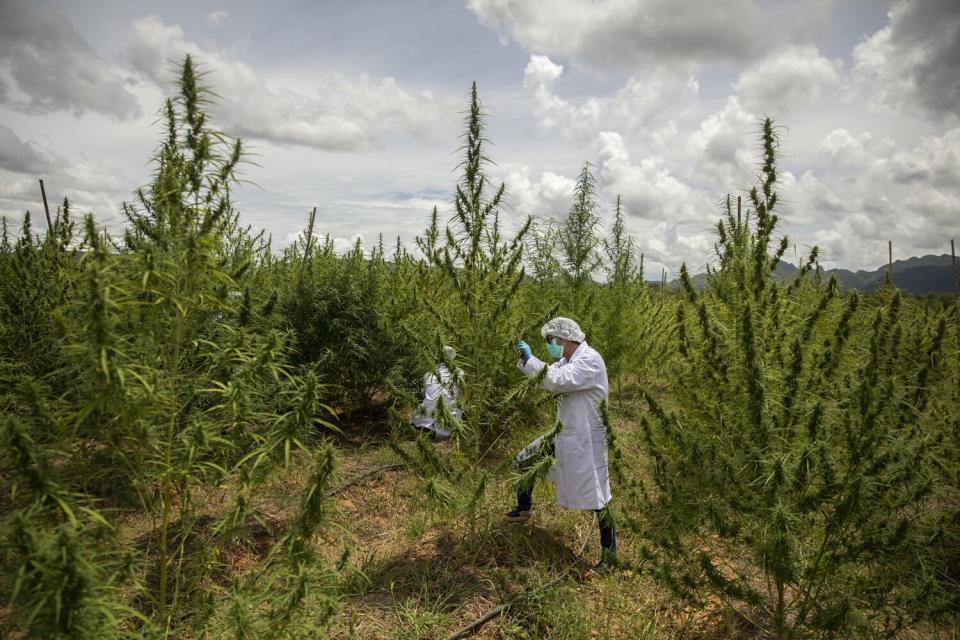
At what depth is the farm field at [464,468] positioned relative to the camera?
2344mm

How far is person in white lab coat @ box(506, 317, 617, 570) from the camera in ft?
15.2

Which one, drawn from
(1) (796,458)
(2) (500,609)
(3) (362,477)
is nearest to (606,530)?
(2) (500,609)

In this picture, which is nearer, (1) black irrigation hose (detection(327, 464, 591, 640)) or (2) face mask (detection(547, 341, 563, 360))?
(1) black irrigation hose (detection(327, 464, 591, 640))

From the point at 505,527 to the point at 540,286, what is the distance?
4.41 meters

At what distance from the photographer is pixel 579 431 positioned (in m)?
4.83

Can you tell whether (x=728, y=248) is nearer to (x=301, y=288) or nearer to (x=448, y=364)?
(x=448, y=364)

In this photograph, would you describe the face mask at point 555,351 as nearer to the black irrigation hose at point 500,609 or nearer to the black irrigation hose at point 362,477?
the black irrigation hose at point 500,609

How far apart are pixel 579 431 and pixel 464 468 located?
3.76 feet

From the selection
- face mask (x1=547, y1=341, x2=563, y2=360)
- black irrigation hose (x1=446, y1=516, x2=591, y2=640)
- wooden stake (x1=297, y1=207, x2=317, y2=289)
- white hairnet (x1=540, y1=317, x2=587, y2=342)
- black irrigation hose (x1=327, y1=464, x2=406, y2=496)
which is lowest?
black irrigation hose (x1=446, y1=516, x2=591, y2=640)

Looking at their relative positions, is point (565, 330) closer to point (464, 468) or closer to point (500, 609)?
point (464, 468)

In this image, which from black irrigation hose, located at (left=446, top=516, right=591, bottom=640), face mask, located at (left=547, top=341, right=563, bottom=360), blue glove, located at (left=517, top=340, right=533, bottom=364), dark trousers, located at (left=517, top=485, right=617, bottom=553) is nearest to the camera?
black irrigation hose, located at (left=446, top=516, right=591, bottom=640)

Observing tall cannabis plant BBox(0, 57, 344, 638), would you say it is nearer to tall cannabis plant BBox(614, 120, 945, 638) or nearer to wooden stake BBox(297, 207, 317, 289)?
tall cannabis plant BBox(614, 120, 945, 638)

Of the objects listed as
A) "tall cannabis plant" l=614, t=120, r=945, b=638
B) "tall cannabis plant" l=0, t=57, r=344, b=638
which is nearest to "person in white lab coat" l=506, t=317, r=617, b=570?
"tall cannabis plant" l=614, t=120, r=945, b=638

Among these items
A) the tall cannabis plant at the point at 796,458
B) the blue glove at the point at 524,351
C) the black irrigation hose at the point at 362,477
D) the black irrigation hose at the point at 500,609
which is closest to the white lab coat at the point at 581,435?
the blue glove at the point at 524,351
